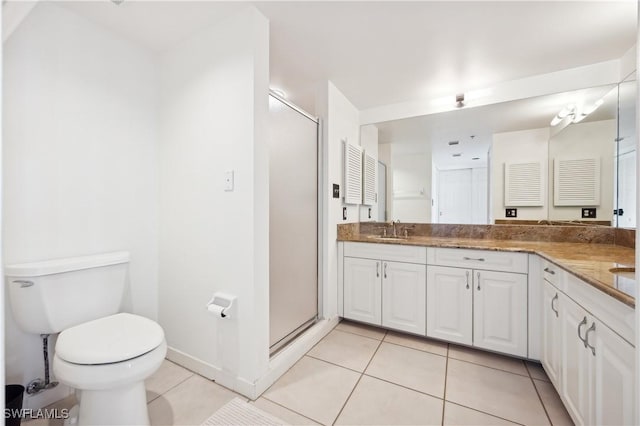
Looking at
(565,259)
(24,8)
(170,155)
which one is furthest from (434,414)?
(24,8)

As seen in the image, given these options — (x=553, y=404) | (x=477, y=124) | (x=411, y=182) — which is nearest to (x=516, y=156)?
(x=477, y=124)

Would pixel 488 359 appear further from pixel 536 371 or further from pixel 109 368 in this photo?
pixel 109 368

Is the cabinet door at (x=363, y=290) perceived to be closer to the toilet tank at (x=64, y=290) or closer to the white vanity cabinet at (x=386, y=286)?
the white vanity cabinet at (x=386, y=286)

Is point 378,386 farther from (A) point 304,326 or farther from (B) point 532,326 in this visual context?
(B) point 532,326

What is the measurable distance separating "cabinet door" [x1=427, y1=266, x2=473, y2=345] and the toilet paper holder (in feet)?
4.75

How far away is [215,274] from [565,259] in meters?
1.92

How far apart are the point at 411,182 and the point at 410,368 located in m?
1.65

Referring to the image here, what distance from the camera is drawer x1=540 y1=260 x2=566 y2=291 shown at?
4.70 ft

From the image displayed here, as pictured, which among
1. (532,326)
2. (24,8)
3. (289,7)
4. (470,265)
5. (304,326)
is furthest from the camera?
(304,326)

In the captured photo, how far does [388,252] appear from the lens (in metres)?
2.31

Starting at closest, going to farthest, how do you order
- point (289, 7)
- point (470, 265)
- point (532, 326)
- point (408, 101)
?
1. point (289, 7)
2. point (532, 326)
3. point (470, 265)
4. point (408, 101)

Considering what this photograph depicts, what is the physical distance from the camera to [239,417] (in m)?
1.41

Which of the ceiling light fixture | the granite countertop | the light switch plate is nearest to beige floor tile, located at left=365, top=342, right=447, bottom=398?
the granite countertop

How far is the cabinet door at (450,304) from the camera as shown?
2.02 meters
